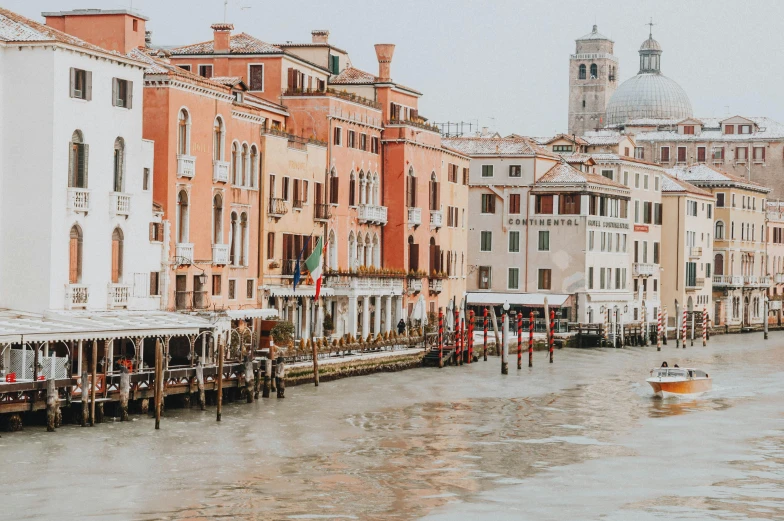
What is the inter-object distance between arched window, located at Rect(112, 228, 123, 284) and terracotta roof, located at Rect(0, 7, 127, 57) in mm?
4550

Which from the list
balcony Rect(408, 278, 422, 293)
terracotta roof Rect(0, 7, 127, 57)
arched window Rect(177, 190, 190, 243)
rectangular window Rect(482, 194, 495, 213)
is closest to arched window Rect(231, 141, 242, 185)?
arched window Rect(177, 190, 190, 243)

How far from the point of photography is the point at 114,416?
3812 cm

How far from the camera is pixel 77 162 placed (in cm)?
4159

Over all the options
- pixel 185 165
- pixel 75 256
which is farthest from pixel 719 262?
pixel 75 256

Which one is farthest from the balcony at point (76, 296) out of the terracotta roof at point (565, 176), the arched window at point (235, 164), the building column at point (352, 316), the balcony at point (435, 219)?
the terracotta roof at point (565, 176)

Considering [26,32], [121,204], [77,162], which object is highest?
[26,32]

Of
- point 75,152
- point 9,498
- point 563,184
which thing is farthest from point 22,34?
point 563,184

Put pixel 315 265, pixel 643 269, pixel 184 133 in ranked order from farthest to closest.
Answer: pixel 643 269 < pixel 315 265 < pixel 184 133

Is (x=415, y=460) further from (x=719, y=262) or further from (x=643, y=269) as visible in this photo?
(x=719, y=262)

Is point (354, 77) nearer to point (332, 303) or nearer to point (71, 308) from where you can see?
point (332, 303)

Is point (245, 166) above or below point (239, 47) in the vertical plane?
below

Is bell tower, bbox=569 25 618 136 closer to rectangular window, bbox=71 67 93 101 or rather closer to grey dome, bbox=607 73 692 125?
grey dome, bbox=607 73 692 125

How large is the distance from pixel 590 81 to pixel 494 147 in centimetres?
6117

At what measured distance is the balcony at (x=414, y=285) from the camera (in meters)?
64.4
